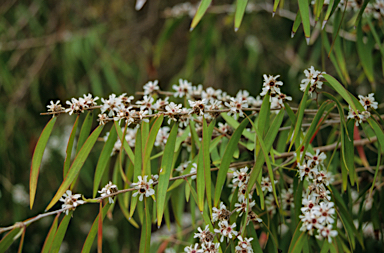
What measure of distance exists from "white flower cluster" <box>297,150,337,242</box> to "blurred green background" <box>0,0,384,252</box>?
1014 mm

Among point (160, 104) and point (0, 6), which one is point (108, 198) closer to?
point (160, 104)

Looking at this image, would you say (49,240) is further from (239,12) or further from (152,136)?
(239,12)

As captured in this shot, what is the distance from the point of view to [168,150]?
1.81 feet

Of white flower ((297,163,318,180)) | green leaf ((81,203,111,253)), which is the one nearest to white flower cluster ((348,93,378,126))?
white flower ((297,163,318,180))

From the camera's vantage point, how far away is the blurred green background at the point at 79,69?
5.17 ft

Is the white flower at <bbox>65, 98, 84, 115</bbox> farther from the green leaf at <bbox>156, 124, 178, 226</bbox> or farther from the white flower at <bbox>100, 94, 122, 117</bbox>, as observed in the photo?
the green leaf at <bbox>156, 124, 178, 226</bbox>

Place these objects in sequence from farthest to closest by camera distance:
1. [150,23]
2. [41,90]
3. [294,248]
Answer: [150,23], [41,90], [294,248]

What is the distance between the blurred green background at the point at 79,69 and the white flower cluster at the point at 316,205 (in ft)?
3.33

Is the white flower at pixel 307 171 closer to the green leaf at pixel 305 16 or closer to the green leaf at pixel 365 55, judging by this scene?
the green leaf at pixel 305 16

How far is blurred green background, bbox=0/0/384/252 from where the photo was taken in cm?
158

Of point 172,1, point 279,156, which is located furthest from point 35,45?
point 279,156

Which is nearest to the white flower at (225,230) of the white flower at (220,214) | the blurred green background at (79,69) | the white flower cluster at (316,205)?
the white flower at (220,214)

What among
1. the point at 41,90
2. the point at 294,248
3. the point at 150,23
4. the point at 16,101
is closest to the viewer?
the point at 294,248

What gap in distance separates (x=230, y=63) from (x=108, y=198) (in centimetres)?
154
